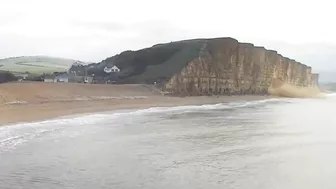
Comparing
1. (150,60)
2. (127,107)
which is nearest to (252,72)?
(150,60)

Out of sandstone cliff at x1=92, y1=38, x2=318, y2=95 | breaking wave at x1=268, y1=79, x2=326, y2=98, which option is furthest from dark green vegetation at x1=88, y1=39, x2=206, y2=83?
breaking wave at x1=268, y1=79, x2=326, y2=98

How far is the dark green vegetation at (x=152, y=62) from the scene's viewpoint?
6456cm

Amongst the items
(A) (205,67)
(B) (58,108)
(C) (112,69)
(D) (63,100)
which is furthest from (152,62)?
(B) (58,108)

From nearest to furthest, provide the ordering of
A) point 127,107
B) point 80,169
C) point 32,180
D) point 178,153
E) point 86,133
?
point 32,180 → point 80,169 → point 178,153 → point 86,133 → point 127,107

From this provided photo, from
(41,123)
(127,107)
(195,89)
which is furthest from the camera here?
(195,89)

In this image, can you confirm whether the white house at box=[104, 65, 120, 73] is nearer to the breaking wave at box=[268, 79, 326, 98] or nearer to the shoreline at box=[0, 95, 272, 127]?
the breaking wave at box=[268, 79, 326, 98]

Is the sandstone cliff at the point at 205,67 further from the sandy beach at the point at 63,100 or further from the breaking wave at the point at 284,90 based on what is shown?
the sandy beach at the point at 63,100

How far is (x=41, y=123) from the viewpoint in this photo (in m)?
23.7

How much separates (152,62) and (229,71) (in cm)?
1287

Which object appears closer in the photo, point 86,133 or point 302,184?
point 302,184

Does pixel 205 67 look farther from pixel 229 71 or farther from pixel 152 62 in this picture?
pixel 152 62

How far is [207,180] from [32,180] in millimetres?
4255

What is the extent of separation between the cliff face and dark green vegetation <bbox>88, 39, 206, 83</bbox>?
5.28ft

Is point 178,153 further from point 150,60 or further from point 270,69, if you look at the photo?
point 270,69
